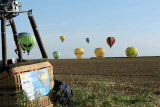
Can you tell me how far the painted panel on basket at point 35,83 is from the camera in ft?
18.7

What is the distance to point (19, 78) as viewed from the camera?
556cm

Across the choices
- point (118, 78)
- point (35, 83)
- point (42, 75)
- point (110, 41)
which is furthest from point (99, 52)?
point (35, 83)

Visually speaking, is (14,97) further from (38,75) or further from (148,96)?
(148,96)

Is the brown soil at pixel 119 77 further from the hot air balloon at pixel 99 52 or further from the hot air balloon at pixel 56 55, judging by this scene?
the hot air balloon at pixel 56 55

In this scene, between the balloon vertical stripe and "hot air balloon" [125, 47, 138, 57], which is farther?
"hot air balloon" [125, 47, 138, 57]

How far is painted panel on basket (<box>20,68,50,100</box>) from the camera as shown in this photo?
5694 millimetres

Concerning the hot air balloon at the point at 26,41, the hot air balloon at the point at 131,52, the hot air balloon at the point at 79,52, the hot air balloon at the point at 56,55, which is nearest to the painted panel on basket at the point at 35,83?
the hot air balloon at the point at 26,41

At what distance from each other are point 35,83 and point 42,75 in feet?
1.02

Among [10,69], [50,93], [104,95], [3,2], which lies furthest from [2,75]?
[104,95]

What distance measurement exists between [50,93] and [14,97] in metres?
1.16

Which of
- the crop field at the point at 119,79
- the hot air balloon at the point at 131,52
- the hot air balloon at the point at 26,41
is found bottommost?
the crop field at the point at 119,79

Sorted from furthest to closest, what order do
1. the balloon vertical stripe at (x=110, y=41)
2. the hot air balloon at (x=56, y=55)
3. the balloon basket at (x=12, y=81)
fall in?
1. the hot air balloon at (x=56, y=55)
2. the balloon vertical stripe at (x=110, y=41)
3. the balloon basket at (x=12, y=81)

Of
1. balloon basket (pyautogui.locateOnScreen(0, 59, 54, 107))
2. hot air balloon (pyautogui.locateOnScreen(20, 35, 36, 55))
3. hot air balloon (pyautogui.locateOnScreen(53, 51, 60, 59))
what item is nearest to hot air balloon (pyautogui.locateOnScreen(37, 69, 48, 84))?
balloon basket (pyautogui.locateOnScreen(0, 59, 54, 107))

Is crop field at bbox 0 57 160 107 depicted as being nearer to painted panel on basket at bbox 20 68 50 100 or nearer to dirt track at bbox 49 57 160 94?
dirt track at bbox 49 57 160 94
